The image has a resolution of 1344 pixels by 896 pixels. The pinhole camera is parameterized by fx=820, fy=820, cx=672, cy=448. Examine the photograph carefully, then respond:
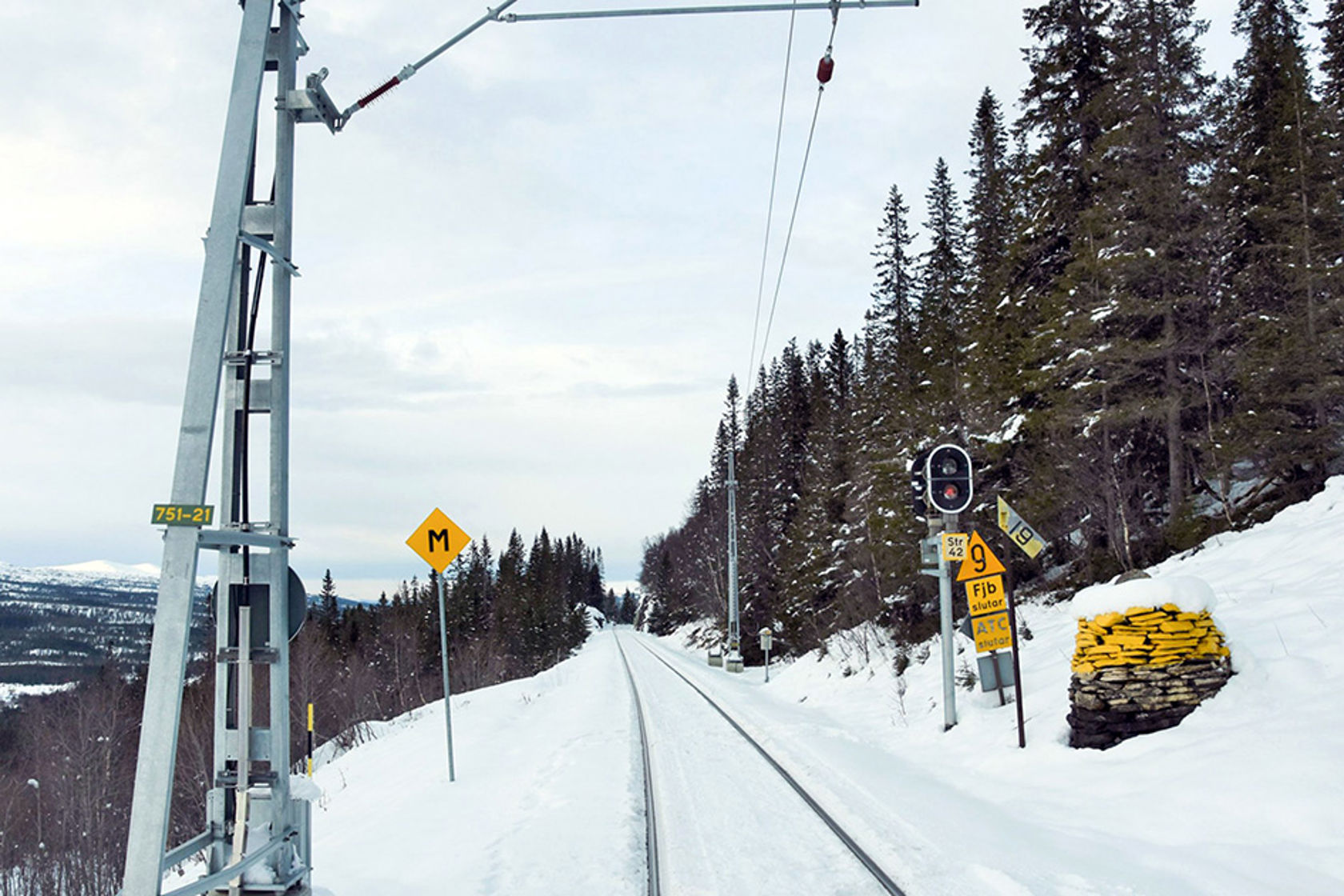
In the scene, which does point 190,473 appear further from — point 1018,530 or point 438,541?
point 1018,530

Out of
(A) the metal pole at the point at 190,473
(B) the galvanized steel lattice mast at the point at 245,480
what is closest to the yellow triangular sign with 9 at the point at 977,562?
(B) the galvanized steel lattice mast at the point at 245,480

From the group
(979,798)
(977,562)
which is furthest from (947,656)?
(979,798)

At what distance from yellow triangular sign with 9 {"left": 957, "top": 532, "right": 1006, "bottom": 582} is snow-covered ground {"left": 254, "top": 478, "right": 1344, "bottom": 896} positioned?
176 cm

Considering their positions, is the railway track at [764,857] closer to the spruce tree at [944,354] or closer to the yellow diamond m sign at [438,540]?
the yellow diamond m sign at [438,540]

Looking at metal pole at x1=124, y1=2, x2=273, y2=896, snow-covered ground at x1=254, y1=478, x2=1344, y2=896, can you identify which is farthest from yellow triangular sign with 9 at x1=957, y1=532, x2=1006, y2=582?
metal pole at x1=124, y1=2, x2=273, y2=896

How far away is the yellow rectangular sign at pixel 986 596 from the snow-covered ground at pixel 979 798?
1267 mm

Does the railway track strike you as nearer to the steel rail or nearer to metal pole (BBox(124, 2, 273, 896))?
the steel rail

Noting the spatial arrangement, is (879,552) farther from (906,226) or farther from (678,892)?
(906,226)

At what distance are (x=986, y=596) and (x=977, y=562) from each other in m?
0.53

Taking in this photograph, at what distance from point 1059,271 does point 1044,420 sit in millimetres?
5577

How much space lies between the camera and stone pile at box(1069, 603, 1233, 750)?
28.1 feet

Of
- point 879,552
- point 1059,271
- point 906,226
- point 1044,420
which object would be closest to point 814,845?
point 1044,420

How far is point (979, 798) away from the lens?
8609 mm

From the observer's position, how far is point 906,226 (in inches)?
1789
